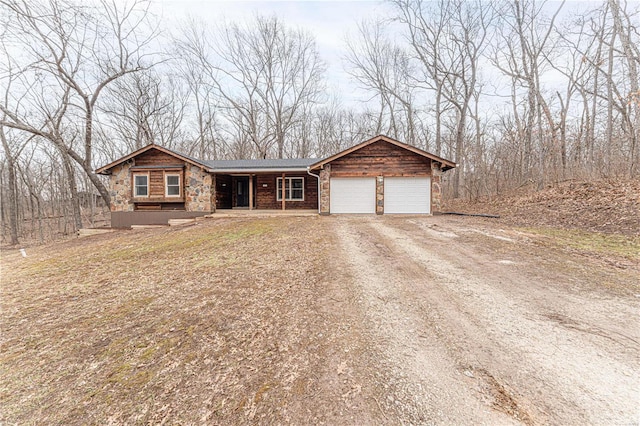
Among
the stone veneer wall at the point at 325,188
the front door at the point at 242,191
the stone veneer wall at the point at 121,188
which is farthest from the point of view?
the front door at the point at 242,191

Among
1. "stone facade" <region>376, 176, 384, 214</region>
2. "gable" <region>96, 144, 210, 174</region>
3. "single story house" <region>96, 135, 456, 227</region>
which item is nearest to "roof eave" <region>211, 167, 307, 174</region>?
"single story house" <region>96, 135, 456, 227</region>

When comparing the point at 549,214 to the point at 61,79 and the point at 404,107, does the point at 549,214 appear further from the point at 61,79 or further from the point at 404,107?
the point at 61,79

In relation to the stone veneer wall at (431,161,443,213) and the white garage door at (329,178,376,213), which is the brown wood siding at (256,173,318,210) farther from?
the stone veneer wall at (431,161,443,213)

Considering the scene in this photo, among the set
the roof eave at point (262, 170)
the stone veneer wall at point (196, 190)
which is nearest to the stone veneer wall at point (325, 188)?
the roof eave at point (262, 170)

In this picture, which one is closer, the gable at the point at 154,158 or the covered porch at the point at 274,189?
the gable at the point at 154,158

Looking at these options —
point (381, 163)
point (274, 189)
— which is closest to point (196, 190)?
point (274, 189)

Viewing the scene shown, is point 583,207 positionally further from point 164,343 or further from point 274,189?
point 274,189

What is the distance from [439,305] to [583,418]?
1.65 m

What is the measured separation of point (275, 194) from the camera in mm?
16016

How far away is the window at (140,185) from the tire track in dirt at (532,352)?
1507 centimetres

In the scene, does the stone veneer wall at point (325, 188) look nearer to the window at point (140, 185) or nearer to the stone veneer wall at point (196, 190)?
the stone veneer wall at point (196, 190)

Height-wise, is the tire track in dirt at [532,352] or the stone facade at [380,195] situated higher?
the stone facade at [380,195]

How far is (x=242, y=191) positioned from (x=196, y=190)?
3.53 meters

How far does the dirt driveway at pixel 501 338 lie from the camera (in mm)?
1774
